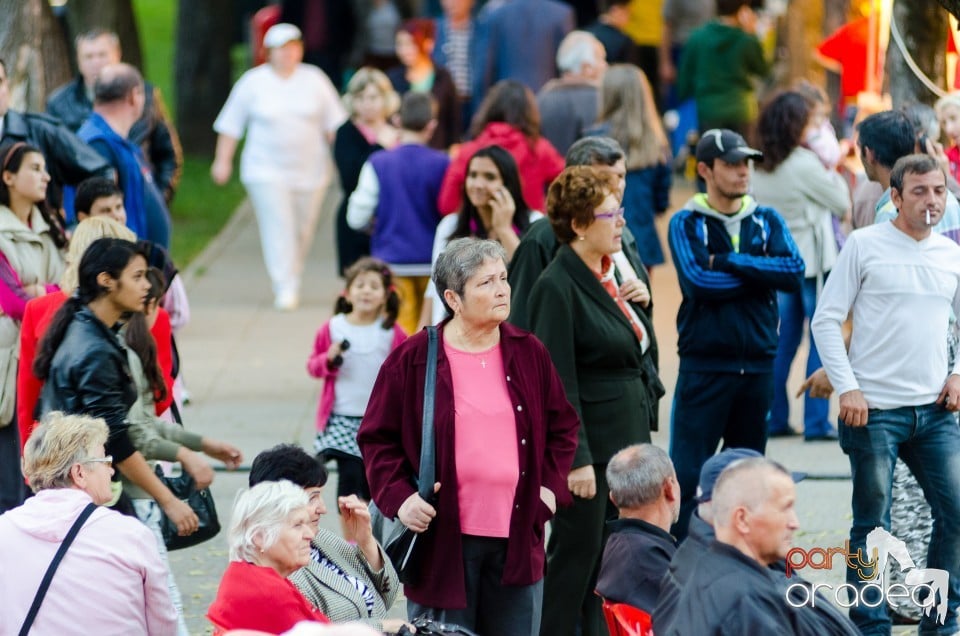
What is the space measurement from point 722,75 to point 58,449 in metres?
11.7

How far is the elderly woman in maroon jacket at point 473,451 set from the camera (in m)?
6.05

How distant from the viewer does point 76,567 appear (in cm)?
543

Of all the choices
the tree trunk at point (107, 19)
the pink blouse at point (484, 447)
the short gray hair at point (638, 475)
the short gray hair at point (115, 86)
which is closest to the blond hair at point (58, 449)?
the pink blouse at point (484, 447)

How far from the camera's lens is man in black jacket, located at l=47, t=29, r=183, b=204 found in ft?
36.7

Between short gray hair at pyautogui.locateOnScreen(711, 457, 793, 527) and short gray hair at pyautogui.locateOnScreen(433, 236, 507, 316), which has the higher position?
short gray hair at pyautogui.locateOnScreen(433, 236, 507, 316)

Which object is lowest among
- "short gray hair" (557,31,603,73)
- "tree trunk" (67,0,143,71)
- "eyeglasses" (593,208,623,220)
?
"eyeglasses" (593,208,623,220)

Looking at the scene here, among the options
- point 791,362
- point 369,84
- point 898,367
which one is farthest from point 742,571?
point 369,84

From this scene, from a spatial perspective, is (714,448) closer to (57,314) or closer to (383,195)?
(57,314)

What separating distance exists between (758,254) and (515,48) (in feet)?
26.1

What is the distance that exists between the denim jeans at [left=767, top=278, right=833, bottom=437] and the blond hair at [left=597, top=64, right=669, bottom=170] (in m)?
1.28

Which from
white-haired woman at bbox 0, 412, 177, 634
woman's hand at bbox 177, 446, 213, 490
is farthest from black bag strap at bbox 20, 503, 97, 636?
woman's hand at bbox 177, 446, 213, 490

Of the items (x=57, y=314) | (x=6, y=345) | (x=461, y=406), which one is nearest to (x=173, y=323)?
(x=6, y=345)

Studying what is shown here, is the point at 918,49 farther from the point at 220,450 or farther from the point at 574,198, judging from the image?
the point at 220,450

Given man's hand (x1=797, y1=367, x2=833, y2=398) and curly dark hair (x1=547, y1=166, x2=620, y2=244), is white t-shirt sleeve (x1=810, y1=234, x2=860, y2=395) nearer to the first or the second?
man's hand (x1=797, y1=367, x2=833, y2=398)
